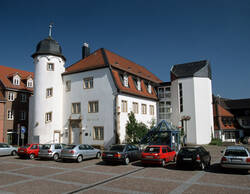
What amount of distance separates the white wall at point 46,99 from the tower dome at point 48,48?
0.51m

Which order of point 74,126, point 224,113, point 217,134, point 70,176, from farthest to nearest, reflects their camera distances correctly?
point 224,113
point 217,134
point 74,126
point 70,176

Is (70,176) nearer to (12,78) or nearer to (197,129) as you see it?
(197,129)

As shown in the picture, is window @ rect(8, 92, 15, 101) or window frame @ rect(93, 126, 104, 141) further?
window @ rect(8, 92, 15, 101)

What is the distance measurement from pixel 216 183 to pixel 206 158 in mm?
4412

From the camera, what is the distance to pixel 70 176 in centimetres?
1205

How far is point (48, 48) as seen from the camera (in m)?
29.7

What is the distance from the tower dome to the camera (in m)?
29.5

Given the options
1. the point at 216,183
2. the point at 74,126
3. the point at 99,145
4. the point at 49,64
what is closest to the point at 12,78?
the point at 49,64

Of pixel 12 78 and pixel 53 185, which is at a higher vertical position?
pixel 12 78

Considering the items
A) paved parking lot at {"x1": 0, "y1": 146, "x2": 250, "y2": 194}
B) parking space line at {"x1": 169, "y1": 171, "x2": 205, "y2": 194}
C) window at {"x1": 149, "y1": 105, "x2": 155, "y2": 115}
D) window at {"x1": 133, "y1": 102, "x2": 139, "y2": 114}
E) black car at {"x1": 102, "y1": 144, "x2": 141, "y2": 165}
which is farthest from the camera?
window at {"x1": 149, "y1": 105, "x2": 155, "y2": 115}

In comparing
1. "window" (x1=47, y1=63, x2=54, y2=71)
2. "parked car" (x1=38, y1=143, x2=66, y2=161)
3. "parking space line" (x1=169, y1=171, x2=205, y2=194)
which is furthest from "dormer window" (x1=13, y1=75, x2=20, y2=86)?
"parking space line" (x1=169, y1=171, x2=205, y2=194)

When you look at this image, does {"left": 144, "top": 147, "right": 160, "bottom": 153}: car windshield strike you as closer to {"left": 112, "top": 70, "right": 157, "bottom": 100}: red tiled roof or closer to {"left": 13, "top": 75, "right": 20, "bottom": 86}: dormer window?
{"left": 112, "top": 70, "right": 157, "bottom": 100}: red tiled roof

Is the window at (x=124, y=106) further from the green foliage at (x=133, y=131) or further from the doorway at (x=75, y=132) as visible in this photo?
the doorway at (x=75, y=132)

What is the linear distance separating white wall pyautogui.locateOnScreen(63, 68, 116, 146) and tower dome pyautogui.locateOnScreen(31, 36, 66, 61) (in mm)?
3880
